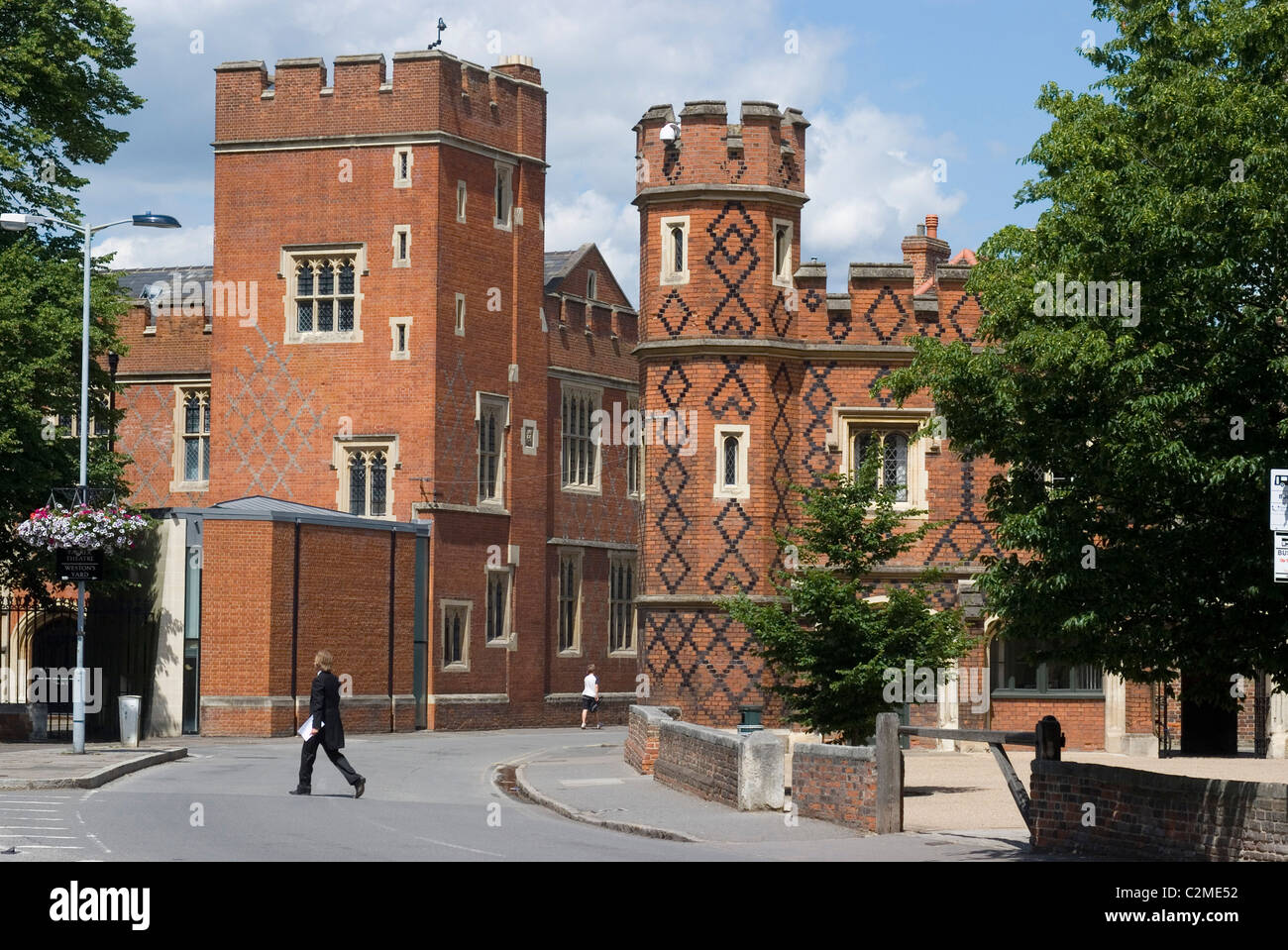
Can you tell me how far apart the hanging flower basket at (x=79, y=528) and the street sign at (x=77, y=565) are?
18 centimetres

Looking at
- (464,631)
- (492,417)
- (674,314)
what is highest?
(674,314)

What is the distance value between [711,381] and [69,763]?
→ 14.6 meters

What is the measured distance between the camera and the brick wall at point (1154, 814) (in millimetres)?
13461

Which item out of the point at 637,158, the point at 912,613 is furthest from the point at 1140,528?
the point at 637,158

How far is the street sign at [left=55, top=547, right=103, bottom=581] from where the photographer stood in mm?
27984

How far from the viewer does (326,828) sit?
16.9 meters

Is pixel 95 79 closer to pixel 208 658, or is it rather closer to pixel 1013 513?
pixel 208 658

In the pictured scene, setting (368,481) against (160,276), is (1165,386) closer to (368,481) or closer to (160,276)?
(368,481)

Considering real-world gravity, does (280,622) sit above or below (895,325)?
below

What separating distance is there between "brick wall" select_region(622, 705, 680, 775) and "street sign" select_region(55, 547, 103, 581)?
27.8 feet

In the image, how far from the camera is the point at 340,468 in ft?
143

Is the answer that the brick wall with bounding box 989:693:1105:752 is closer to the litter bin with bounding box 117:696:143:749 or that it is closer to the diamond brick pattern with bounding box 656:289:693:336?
the diamond brick pattern with bounding box 656:289:693:336

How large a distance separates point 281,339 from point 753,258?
1407cm

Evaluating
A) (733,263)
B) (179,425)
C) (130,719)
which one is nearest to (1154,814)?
(130,719)
